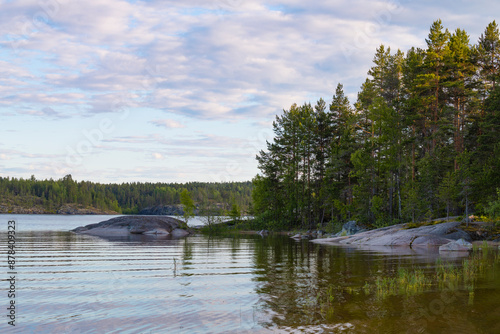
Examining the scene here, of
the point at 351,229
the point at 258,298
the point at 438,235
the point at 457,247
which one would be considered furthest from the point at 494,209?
the point at 258,298

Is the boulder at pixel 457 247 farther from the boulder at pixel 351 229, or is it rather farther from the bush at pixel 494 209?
the boulder at pixel 351 229

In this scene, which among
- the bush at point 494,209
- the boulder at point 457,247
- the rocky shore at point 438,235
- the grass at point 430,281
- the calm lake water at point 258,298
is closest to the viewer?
the calm lake water at point 258,298

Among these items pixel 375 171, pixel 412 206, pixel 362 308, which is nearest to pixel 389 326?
pixel 362 308

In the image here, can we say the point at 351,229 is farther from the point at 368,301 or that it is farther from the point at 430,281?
the point at 368,301

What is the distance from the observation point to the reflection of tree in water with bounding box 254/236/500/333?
9727mm

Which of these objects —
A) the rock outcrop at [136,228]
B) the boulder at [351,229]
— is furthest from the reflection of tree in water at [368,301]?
the rock outcrop at [136,228]

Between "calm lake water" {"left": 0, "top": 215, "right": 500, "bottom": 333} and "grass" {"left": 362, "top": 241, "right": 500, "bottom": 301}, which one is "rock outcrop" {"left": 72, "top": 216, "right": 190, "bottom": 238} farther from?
"grass" {"left": 362, "top": 241, "right": 500, "bottom": 301}

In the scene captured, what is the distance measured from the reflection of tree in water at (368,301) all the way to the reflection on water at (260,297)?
0.03m

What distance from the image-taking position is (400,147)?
47750mm

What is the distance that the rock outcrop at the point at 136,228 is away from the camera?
5097 cm

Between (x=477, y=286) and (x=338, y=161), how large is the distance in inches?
1660

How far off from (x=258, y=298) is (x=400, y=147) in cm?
3998

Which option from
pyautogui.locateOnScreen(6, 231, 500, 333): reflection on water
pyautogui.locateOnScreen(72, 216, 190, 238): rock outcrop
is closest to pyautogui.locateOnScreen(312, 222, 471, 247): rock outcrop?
pyautogui.locateOnScreen(6, 231, 500, 333): reflection on water

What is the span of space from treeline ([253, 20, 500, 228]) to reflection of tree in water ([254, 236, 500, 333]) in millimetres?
19946
